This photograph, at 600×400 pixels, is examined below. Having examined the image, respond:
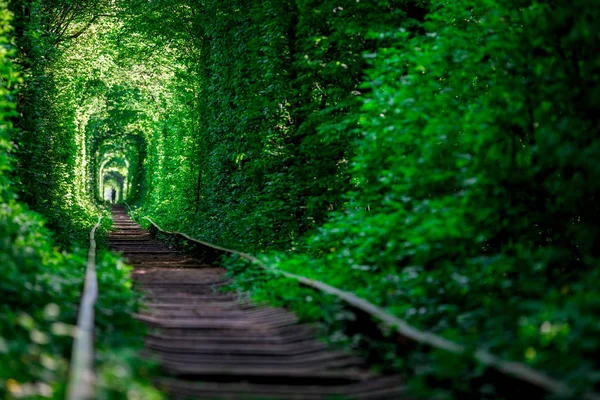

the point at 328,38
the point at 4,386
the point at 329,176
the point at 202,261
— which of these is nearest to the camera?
the point at 4,386

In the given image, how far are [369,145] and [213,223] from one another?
1217 cm

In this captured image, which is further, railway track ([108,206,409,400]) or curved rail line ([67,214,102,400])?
railway track ([108,206,409,400])

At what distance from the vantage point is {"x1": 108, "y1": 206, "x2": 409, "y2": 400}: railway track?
5098 mm

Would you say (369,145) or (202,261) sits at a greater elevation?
(369,145)

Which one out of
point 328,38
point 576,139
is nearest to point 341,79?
point 328,38

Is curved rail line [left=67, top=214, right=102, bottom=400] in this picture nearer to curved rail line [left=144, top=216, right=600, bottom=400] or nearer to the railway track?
the railway track

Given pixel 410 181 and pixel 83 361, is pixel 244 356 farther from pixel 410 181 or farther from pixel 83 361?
pixel 410 181

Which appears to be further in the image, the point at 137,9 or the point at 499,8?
the point at 137,9

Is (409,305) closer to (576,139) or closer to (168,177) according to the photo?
(576,139)

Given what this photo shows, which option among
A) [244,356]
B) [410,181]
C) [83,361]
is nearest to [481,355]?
[244,356]

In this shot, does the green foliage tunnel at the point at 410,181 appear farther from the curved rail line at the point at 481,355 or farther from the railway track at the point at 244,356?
the railway track at the point at 244,356

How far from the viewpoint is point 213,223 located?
71.3 feet

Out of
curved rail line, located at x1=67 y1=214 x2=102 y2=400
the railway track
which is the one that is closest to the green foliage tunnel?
curved rail line, located at x1=67 y1=214 x2=102 y2=400

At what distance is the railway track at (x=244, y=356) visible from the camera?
510 cm
